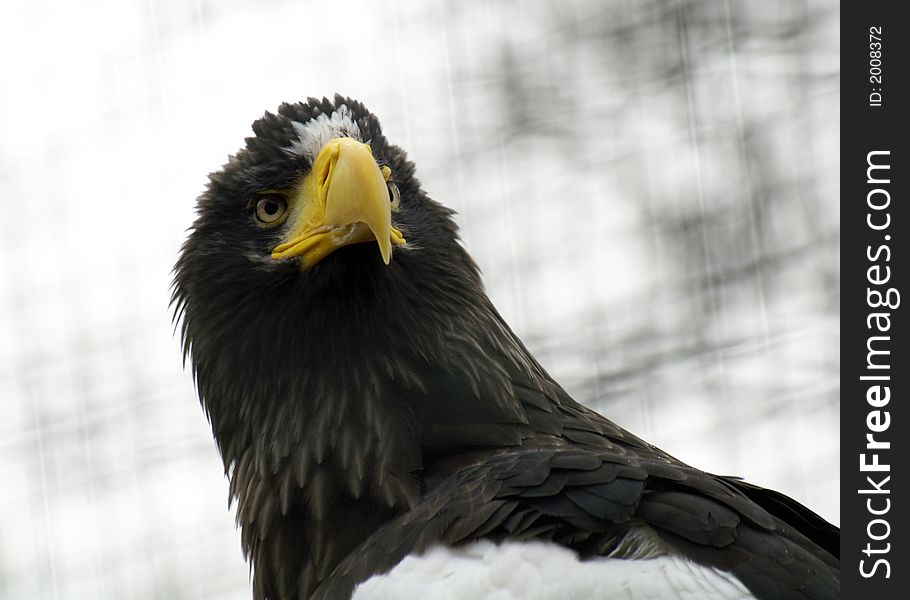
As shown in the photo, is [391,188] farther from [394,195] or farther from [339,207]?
[339,207]

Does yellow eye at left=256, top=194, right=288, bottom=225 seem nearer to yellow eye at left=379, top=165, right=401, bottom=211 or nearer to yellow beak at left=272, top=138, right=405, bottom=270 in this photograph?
yellow beak at left=272, top=138, right=405, bottom=270

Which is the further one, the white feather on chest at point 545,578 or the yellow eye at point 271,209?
the yellow eye at point 271,209

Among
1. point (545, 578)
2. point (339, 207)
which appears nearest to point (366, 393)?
point (339, 207)

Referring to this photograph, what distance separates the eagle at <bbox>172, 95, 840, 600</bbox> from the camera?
2430mm

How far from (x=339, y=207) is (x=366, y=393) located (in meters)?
0.40

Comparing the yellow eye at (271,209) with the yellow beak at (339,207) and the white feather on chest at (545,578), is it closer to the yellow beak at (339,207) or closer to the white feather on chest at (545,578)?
the yellow beak at (339,207)

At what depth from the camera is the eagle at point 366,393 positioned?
95.7 inches

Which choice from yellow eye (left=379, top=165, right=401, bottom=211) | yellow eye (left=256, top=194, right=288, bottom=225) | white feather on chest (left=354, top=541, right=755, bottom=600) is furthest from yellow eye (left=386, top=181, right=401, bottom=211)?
white feather on chest (left=354, top=541, right=755, bottom=600)

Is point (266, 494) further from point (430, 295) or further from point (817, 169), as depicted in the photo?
point (817, 169)

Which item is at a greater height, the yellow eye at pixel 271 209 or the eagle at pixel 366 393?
the yellow eye at pixel 271 209

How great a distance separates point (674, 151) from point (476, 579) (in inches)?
117

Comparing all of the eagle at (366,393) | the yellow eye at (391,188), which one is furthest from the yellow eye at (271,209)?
the yellow eye at (391,188)

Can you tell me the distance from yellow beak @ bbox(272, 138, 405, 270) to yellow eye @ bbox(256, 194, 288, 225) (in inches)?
1.0

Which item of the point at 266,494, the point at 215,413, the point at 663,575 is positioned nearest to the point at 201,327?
the point at 215,413
